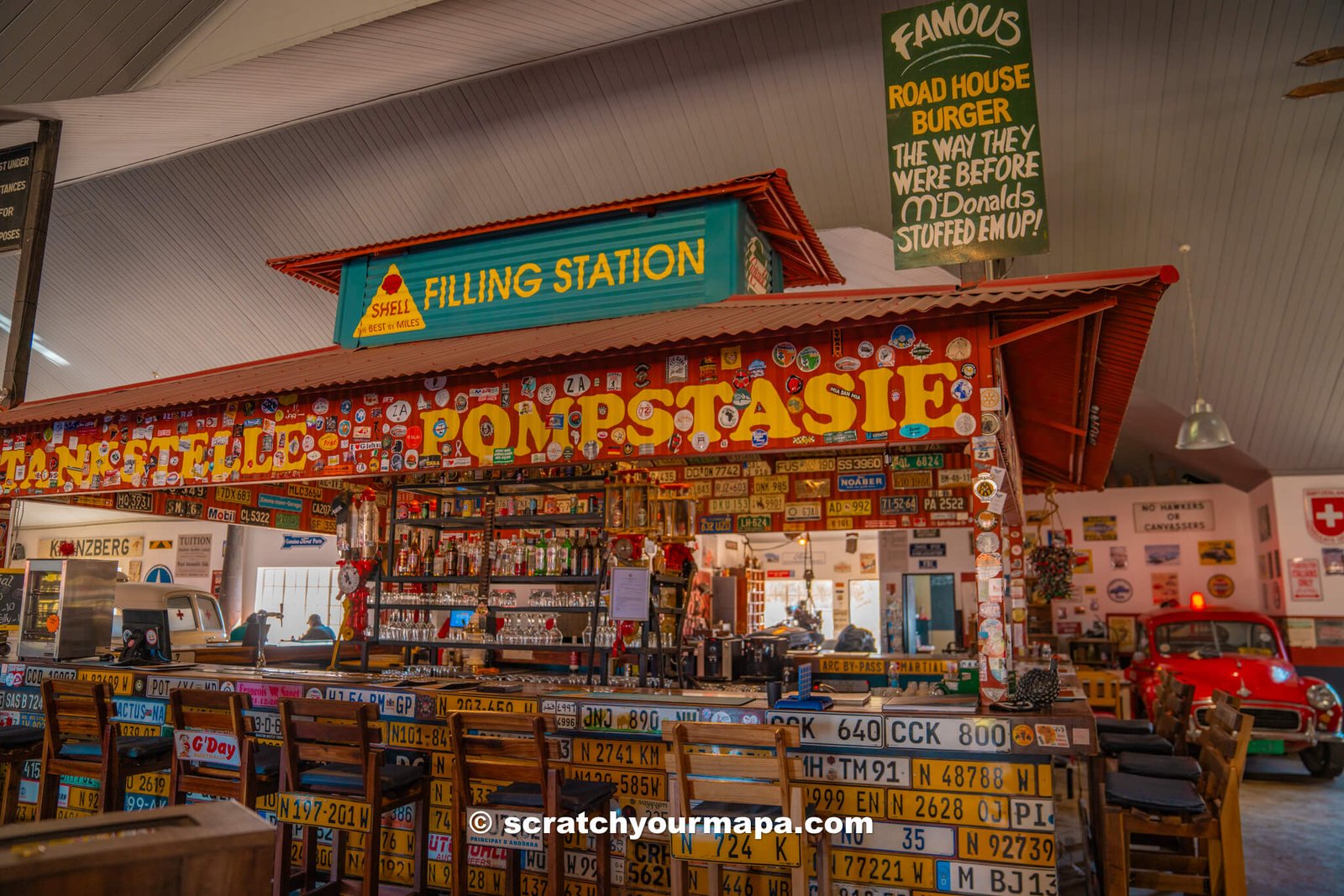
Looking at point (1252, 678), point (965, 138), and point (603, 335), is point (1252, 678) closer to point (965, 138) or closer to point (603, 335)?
point (965, 138)

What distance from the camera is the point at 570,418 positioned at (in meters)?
5.60

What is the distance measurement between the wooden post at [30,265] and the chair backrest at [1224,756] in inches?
376

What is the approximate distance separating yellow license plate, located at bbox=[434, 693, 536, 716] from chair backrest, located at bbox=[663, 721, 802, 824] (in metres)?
1.60

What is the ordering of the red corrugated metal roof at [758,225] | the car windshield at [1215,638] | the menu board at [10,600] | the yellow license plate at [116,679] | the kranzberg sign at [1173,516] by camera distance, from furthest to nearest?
1. the kranzberg sign at [1173,516]
2. the car windshield at [1215,638]
3. the menu board at [10,600]
4. the red corrugated metal roof at [758,225]
5. the yellow license plate at [116,679]

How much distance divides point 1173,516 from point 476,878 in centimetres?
1319

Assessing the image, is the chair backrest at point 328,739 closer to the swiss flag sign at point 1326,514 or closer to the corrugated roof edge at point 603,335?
the corrugated roof edge at point 603,335

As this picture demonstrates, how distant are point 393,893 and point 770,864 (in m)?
2.54

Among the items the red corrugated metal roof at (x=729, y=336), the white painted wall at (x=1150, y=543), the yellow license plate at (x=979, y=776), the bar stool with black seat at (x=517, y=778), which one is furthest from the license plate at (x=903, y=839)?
the white painted wall at (x=1150, y=543)

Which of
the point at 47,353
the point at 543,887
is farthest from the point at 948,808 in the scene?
the point at 47,353

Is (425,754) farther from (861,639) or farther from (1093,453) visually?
(861,639)

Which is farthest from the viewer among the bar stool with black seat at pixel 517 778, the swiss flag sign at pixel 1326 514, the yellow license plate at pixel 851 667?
the swiss flag sign at pixel 1326 514

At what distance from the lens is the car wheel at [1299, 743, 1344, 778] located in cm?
888

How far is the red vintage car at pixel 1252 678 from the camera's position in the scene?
8797 mm

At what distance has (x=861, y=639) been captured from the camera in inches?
536
